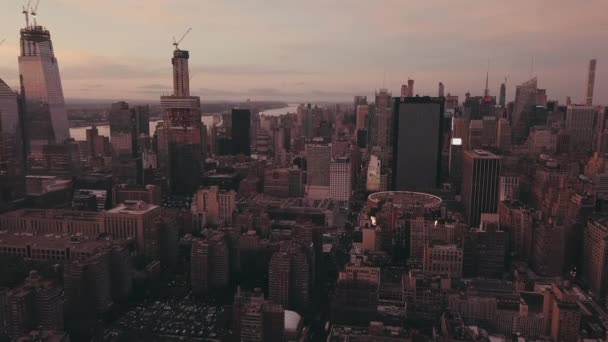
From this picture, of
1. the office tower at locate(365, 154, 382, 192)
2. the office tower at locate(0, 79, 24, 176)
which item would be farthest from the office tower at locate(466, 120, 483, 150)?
the office tower at locate(0, 79, 24, 176)

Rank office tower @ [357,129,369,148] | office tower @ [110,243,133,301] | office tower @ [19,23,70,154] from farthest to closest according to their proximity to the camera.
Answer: office tower @ [357,129,369,148] → office tower @ [19,23,70,154] → office tower @ [110,243,133,301]

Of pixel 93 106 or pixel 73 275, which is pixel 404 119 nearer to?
pixel 73 275

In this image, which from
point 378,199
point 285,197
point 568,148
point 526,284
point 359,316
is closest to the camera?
point 359,316

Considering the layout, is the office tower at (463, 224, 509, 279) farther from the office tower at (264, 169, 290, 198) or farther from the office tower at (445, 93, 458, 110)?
the office tower at (445, 93, 458, 110)

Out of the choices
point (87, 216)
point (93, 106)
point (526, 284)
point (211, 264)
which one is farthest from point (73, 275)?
A: point (93, 106)

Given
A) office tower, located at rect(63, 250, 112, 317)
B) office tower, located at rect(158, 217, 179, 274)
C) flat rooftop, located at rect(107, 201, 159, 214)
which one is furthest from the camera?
flat rooftop, located at rect(107, 201, 159, 214)

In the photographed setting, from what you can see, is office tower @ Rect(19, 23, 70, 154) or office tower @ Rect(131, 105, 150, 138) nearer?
office tower @ Rect(19, 23, 70, 154)

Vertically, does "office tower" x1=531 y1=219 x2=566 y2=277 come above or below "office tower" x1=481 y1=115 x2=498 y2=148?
below
